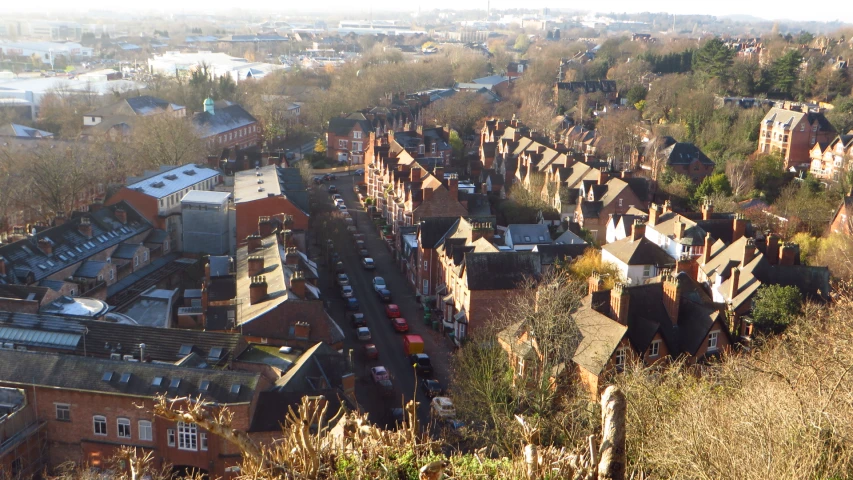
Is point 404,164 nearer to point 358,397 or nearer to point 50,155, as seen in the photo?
point 50,155

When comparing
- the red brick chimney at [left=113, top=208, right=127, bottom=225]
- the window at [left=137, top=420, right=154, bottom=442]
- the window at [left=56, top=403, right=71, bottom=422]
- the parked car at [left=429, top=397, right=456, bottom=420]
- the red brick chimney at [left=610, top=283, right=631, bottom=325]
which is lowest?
the parked car at [left=429, top=397, right=456, bottom=420]

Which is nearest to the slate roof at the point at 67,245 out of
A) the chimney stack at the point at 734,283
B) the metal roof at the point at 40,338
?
the metal roof at the point at 40,338

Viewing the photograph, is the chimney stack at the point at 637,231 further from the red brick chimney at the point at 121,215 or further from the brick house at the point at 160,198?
the red brick chimney at the point at 121,215

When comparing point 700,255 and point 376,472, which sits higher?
point 376,472

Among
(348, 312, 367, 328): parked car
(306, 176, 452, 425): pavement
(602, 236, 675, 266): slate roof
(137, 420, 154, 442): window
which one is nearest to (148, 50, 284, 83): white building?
(306, 176, 452, 425): pavement

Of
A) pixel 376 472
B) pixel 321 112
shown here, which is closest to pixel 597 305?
pixel 376 472

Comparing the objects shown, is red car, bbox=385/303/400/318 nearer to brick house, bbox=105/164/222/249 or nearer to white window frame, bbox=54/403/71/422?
brick house, bbox=105/164/222/249
